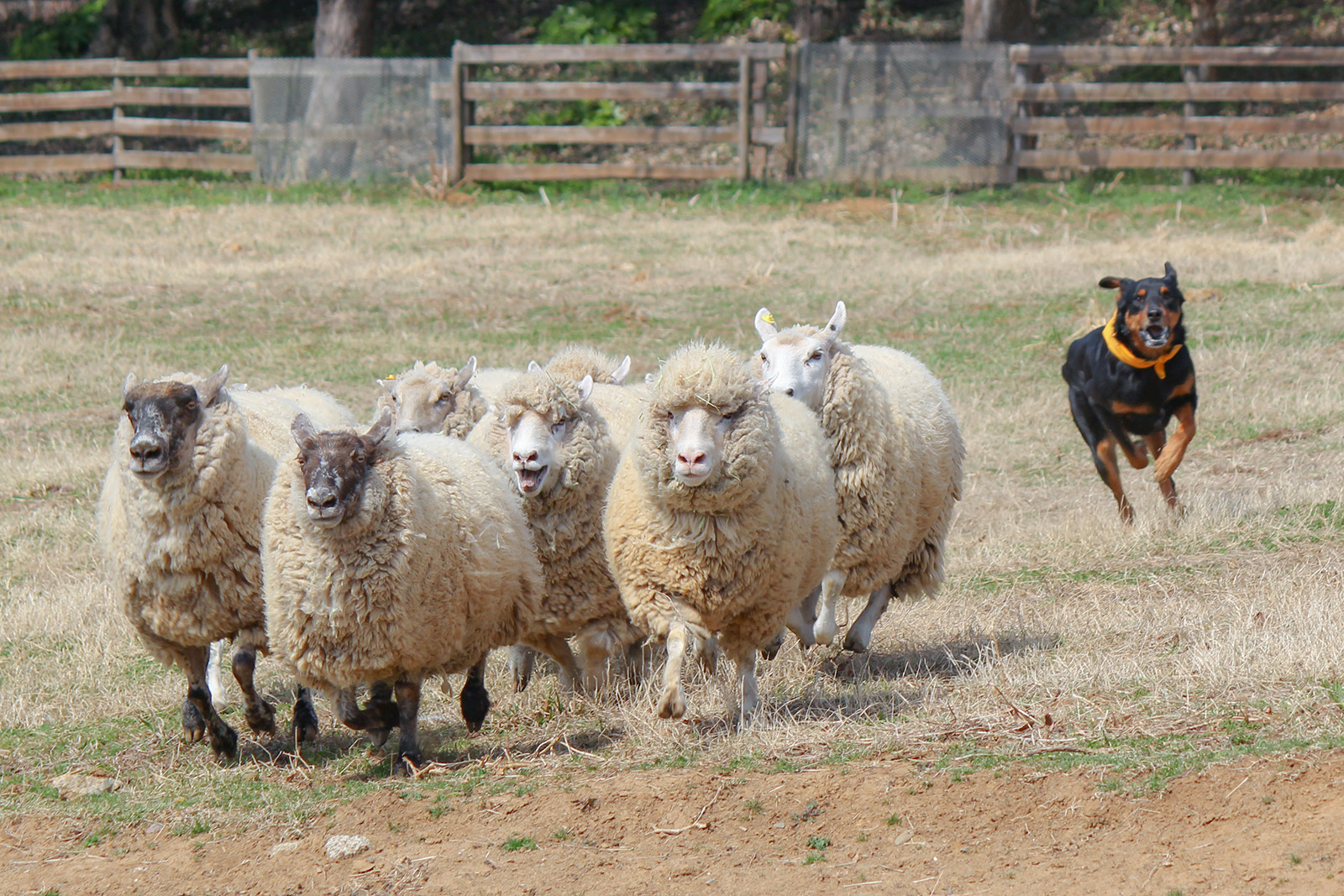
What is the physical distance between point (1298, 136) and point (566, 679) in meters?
21.1

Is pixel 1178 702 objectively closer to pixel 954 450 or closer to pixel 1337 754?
pixel 1337 754

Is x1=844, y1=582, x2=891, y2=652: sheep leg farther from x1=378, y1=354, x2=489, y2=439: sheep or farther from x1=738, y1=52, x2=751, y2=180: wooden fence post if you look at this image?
x1=738, y1=52, x2=751, y2=180: wooden fence post

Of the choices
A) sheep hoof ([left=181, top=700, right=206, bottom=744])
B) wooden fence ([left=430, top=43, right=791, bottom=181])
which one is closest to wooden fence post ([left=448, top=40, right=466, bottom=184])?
wooden fence ([left=430, top=43, right=791, bottom=181])

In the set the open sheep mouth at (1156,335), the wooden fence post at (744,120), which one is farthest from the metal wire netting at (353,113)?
the open sheep mouth at (1156,335)

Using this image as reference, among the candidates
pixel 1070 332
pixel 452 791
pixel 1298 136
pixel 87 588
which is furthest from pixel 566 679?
pixel 1298 136

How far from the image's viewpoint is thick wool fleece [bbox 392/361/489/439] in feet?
27.3

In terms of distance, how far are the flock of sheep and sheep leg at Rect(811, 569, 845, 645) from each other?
0.01 meters

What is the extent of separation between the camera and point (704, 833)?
518cm

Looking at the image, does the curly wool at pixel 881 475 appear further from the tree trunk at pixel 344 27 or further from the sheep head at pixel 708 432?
the tree trunk at pixel 344 27

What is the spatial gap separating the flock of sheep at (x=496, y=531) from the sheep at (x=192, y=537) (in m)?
0.01

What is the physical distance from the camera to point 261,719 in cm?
656

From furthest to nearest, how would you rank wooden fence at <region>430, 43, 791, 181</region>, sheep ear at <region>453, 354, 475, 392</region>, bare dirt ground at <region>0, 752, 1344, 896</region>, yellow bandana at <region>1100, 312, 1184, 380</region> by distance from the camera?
wooden fence at <region>430, 43, 791, 181</region> → yellow bandana at <region>1100, 312, 1184, 380</region> → sheep ear at <region>453, 354, 475, 392</region> → bare dirt ground at <region>0, 752, 1344, 896</region>

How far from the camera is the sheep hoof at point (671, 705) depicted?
5.80m

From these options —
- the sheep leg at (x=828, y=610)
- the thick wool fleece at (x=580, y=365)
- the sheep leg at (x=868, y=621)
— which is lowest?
the sheep leg at (x=868, y=621)
